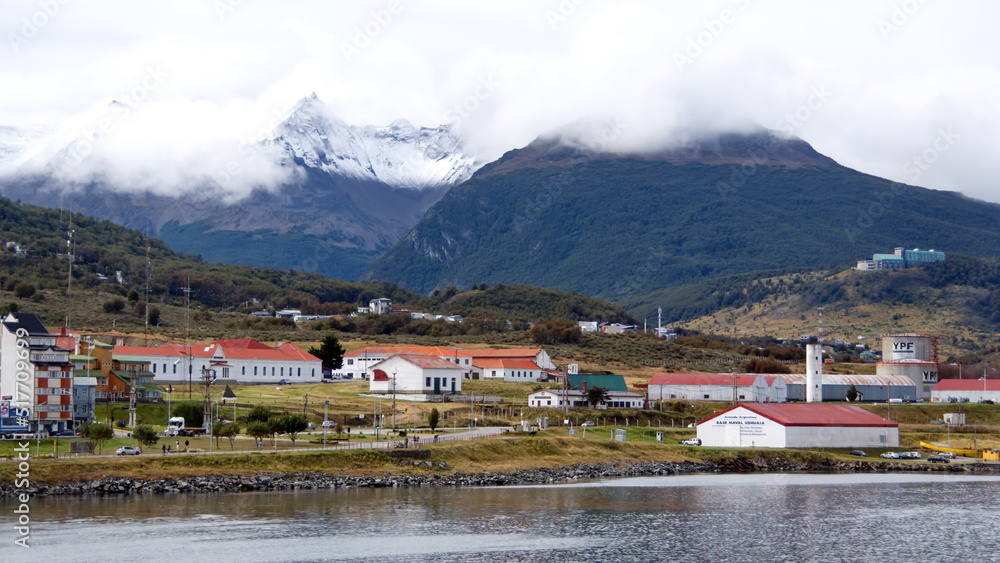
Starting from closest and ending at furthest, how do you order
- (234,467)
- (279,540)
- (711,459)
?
(279,540) → (234,467) → (711,459)

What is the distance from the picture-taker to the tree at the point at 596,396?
329 feet

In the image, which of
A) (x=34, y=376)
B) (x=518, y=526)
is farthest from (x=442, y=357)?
(x=518, y=526)

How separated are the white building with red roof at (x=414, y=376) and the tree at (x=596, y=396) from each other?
1255 cm

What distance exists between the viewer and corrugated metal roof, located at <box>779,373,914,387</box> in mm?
116250

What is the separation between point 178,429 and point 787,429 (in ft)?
134

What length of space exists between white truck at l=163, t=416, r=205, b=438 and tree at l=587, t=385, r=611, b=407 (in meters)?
35.5

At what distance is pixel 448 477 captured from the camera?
67.0 m

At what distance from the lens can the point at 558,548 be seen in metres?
47.7

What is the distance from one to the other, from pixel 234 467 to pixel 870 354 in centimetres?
13514

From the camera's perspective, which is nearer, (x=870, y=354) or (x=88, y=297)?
(x=88, y=297)

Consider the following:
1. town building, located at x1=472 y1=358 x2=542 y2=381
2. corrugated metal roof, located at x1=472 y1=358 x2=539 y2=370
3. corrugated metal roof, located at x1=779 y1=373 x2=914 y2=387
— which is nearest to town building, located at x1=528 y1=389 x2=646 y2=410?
town building, located at x1=472 y1=358 x2=542 y2=381

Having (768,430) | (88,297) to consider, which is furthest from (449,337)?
(768,430)

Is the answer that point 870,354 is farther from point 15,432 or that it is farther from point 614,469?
point 15,432

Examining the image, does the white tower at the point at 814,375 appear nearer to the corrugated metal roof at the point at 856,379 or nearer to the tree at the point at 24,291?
the corrugated metal roof at the point at 856,379
